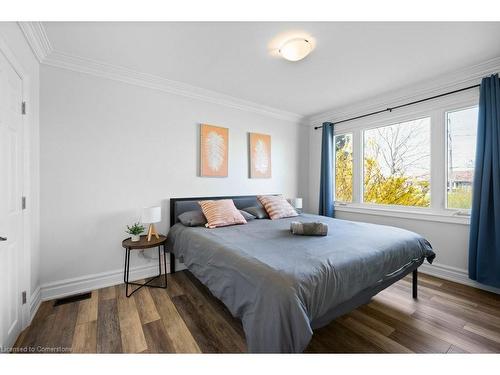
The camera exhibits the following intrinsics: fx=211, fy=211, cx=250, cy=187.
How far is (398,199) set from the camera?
3.28 metres

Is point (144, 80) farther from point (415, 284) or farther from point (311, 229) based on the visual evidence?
point (415, 284)

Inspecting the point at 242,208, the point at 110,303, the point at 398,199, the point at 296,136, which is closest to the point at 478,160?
the point at 398,199

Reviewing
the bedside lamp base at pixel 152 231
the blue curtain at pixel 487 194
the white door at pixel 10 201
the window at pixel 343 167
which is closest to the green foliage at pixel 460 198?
the blue curtain at pixel 487 194

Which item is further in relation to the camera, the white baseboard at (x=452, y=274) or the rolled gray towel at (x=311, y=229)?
the white baseboard at (x=452, y=274)

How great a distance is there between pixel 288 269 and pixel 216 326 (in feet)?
3.05

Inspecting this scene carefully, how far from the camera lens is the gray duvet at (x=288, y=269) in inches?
44.1

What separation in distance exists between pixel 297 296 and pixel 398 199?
117 inches

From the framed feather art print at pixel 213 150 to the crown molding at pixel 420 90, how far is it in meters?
2.16

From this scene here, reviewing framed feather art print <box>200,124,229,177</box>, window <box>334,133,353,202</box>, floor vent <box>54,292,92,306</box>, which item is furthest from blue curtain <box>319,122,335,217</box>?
floor vent <box>54,292,92,306</box>

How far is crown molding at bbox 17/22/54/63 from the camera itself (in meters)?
1.69

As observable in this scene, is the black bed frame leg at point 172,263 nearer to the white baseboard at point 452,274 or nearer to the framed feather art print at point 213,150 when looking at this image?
the framed feather art print at point 213,150

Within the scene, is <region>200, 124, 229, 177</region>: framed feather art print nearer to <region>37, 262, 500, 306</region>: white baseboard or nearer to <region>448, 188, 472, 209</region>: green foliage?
<region>37, 262, 500, 306</region>: white baseboard

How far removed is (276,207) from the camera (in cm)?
324

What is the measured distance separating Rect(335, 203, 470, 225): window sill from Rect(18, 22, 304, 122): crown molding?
7.79ft
